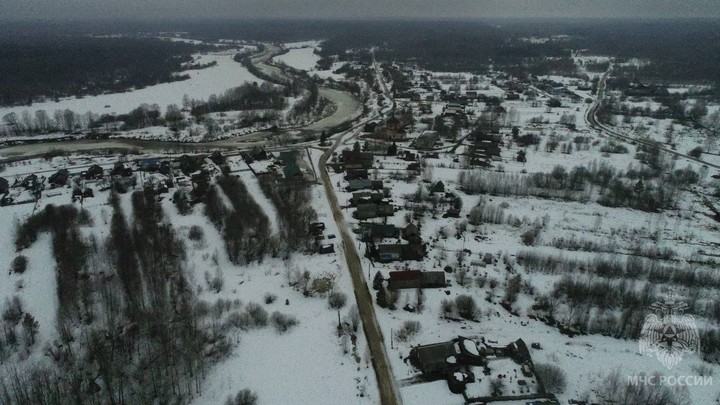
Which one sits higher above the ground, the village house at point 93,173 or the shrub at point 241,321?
the village house at point 93,173

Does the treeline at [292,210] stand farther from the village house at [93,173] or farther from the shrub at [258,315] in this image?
the village house at [93,173]

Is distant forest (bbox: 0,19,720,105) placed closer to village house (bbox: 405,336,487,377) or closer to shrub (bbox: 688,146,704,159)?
shrub (bbox: 688,146,704,159)

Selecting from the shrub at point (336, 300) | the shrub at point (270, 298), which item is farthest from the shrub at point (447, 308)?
the shrub at point (270, 298)

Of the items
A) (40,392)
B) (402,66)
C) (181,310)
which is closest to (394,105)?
(402,66)

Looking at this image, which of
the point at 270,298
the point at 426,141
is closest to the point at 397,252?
the point at 270,298

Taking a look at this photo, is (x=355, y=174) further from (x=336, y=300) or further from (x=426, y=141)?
(x=336, y=300)

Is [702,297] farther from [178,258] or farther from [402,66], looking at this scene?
[402,66]
